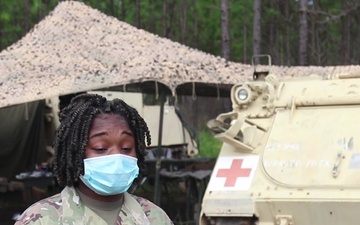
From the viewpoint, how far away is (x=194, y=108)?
30.4m

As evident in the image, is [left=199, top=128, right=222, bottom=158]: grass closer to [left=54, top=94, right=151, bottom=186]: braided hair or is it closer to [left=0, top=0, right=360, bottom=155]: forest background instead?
[left=0, top=0, right=360, bottom=155]: forest background

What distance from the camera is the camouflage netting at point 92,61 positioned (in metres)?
8.44

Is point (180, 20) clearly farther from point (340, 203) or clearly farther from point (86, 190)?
point (86, 190)

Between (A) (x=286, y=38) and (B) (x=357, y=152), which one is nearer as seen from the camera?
(B) (x=357, y=152)

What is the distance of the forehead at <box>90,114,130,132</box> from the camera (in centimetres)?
249

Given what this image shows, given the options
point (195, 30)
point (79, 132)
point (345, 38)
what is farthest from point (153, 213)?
point (345, 38)

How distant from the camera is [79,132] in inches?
97.7

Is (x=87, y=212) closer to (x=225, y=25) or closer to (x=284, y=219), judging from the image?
(x=284, y=219)

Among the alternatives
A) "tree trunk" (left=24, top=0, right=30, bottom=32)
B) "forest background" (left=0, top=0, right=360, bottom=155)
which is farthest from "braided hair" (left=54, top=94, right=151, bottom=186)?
"tree trunk" (left=24, top=0, right=30, bottom=32)

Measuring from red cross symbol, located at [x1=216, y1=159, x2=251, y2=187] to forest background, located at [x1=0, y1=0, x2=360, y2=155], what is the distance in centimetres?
1676

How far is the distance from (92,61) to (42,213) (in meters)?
6.97

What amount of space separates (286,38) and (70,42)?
24.5 meters

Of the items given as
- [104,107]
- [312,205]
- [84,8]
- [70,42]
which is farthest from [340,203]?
[84,8]

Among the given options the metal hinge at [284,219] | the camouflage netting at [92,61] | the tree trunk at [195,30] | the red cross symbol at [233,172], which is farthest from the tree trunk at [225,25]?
the tree trunk at [195,30]
